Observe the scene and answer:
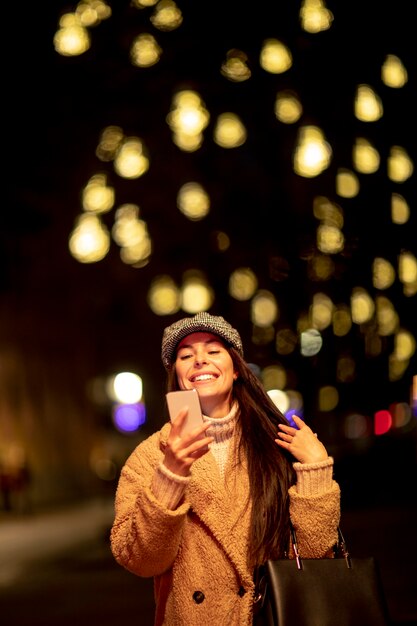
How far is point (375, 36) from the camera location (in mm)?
9656

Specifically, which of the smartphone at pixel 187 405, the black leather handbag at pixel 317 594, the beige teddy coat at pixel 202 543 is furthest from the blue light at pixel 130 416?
the smartphone at pixel 187 405

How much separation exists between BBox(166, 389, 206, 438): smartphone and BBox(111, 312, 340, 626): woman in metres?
0.03

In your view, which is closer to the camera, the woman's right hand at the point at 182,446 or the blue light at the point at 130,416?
the woman's right hand at the point at 182,446

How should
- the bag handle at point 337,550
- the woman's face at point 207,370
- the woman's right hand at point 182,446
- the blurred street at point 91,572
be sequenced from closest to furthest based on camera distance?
the woman's right hand at point 182,446
the bag handle at point 337,550
the woman's face at point 207,370
the blurred street at point 91,572

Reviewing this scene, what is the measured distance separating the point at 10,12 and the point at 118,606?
20.1ft

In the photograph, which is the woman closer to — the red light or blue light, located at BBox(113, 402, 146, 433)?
blue light, located at BBox(113, 402, 146, 433)

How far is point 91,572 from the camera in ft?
35.5

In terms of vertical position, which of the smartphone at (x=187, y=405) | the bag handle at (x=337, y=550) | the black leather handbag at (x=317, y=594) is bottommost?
the black leather handbag at (x=317, y=594)

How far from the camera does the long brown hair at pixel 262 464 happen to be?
9.71 ft

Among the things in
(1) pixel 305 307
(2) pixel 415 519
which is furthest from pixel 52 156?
(2) pixel 415 519

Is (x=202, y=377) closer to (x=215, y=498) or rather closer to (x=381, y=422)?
(x=215, y=498)

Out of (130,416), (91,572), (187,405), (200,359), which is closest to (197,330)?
(200,359)

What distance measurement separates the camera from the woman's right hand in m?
2.74

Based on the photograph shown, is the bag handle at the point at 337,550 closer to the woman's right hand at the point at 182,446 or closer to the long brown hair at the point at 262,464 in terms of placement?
the long brown hair at the point at 262,464
